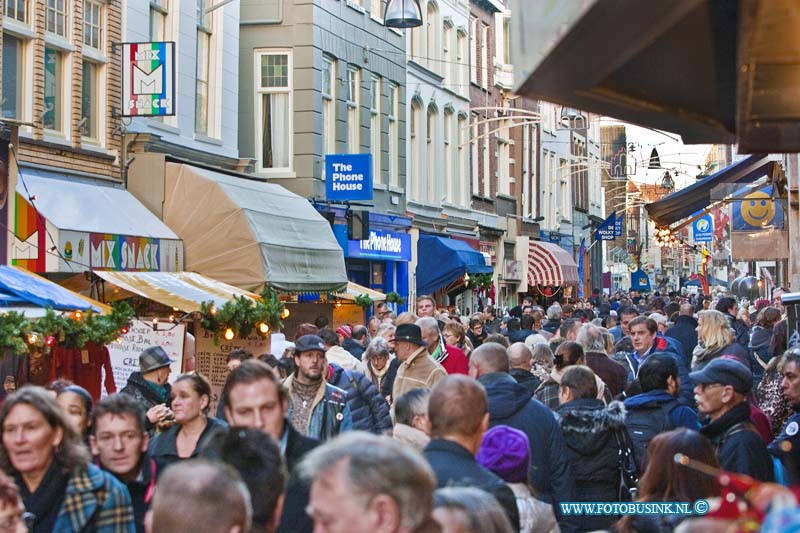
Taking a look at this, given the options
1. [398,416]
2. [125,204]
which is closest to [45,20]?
[125,204]

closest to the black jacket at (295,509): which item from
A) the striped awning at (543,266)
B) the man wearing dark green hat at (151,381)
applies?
the man wearing dark green hat at (151,381)

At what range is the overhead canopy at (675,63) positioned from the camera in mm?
2898

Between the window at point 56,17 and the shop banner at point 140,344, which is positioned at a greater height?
the window at point 56,17

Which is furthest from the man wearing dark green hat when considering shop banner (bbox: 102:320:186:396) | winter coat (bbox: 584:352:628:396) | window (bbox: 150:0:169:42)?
window (bbox: 150:0:169:42)

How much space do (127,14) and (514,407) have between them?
1380 cm

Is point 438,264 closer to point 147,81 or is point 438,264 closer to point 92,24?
point 147,81

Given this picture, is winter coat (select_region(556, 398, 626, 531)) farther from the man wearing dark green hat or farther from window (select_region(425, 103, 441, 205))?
window (select_region(425, 103, 441, 205))

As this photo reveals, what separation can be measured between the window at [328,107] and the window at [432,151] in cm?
865

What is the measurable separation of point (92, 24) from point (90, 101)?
3.68 feet

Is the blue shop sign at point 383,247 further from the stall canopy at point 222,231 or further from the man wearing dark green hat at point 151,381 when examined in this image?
the man wearing dark green hat at point 151,381

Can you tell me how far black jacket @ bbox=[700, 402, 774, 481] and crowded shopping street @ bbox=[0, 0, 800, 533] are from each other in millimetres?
26

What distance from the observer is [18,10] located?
17.2 meters

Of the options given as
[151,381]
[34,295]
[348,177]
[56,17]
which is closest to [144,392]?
[151,381]

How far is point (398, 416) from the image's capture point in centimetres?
744
